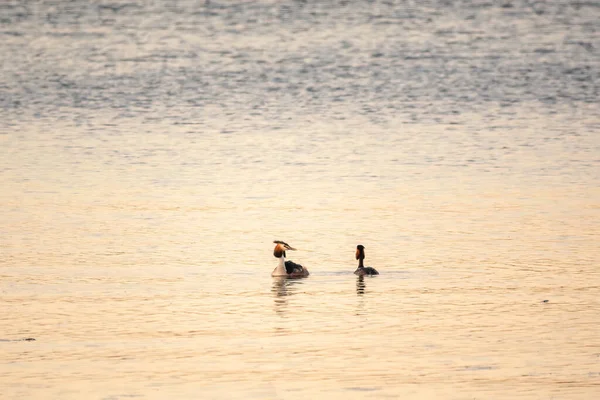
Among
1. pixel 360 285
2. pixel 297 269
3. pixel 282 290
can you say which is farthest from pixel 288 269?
pixel 360 285

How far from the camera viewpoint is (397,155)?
94.8ft

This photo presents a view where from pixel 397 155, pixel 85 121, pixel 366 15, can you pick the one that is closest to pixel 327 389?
pixel 397 155

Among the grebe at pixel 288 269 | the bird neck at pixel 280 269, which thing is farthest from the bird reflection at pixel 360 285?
the bird neck at pixel 280 269

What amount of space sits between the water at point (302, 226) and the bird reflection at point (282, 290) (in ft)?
0.22

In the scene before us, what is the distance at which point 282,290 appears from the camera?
56.2 feet

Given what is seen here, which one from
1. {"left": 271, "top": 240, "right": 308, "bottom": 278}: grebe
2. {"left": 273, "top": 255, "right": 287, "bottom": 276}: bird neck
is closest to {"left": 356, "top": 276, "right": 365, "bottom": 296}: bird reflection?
{"left": 271, "top": 240, "right": 308, "bottom": 278}: grebe

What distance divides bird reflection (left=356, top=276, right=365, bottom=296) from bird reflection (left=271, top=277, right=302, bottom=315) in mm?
778

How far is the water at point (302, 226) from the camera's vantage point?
44.4 feet

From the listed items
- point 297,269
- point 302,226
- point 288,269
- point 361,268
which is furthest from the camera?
point 302,226

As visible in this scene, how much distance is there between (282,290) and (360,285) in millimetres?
1054

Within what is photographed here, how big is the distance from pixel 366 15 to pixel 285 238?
48937 mm

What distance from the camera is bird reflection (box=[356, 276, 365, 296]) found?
1708cm

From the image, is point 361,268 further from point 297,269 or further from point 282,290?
point 282,290

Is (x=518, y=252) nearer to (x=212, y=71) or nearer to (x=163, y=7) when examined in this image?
(x=212, y=71)
